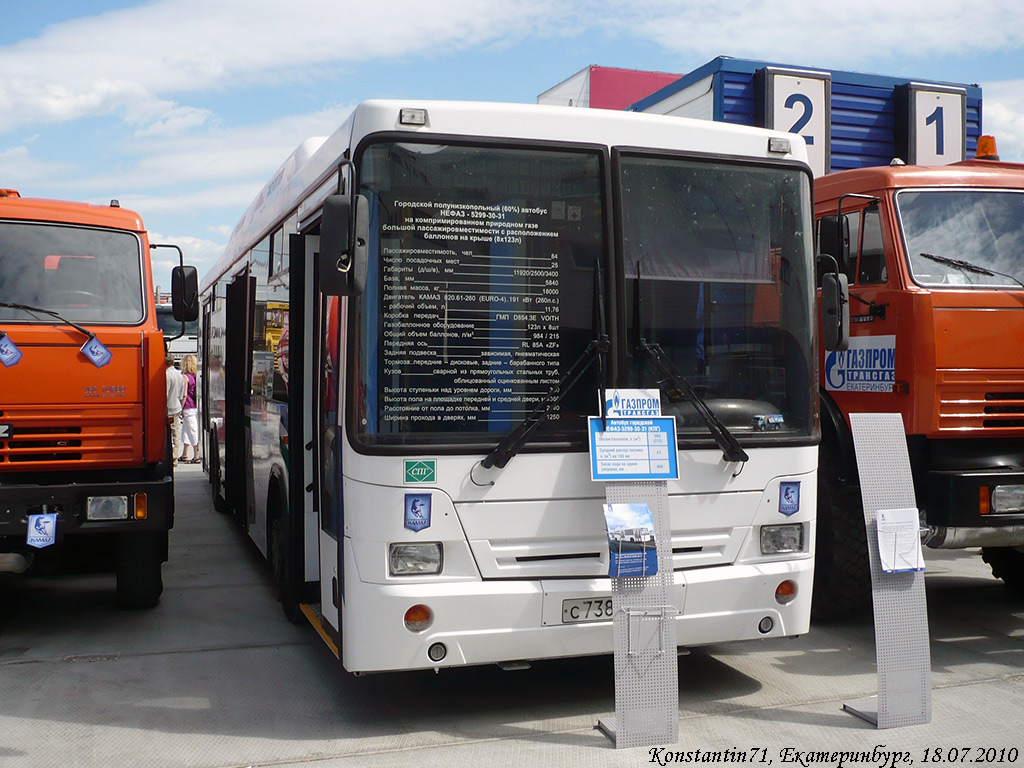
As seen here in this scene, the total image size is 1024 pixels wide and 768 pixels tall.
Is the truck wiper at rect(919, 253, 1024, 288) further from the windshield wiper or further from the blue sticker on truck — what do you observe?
the windshield wiper

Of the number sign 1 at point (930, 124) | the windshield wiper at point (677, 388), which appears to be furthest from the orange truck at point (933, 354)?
the number sign 1 at point (930, 124)

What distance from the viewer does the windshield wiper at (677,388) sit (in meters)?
5.03

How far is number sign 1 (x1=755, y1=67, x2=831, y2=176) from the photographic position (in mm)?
10133

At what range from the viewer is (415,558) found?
15.6 feet

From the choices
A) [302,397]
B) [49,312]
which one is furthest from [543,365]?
[49,312]

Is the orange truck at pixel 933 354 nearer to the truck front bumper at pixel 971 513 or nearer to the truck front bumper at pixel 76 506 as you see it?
the truck front bumper at pixel 971 513

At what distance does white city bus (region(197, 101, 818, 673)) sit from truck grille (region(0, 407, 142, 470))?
1.85 meters

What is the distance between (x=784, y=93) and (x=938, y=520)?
17.3 feet

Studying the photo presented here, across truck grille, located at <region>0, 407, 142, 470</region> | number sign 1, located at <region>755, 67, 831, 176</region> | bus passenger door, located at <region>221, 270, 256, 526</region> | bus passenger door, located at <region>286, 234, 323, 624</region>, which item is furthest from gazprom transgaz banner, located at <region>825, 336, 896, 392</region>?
truck grille, located at <region>0, 407, 142, 470</region>

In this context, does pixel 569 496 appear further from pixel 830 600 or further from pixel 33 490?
pixel 33 490

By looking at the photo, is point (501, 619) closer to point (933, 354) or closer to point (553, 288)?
point (553, 288)

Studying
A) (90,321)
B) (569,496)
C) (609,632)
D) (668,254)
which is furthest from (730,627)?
(90,321)

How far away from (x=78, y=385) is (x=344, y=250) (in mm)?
2885

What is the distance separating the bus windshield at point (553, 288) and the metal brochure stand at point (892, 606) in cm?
38
